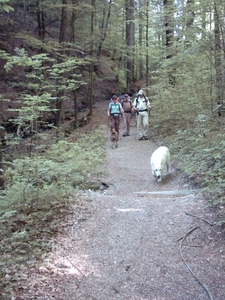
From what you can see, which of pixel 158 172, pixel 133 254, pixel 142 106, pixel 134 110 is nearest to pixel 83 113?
pixel 134 110

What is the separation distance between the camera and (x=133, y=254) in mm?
4430

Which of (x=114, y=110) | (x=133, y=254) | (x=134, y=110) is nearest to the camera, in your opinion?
(x=133, y=254)

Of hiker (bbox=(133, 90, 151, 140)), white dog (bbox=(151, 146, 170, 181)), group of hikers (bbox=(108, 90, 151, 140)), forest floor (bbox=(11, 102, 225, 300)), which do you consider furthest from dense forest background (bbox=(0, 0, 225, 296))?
hiker (bbox=(133, 90, 151, 140))

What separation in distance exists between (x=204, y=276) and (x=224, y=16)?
25.3 feet

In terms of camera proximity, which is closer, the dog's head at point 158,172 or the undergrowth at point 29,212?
the undergrowth at point 29,212

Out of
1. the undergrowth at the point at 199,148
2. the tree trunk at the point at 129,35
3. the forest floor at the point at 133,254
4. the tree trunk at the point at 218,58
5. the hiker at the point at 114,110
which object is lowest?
the forest floor at the point at 133,254

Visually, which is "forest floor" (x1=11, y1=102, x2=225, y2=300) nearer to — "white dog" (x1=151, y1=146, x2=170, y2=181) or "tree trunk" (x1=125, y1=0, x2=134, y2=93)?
"white dog" (x1=151, y1=146, x2=170, y2=181)

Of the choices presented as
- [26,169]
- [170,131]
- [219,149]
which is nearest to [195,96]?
[170,131]

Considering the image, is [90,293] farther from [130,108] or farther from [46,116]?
[46,116]

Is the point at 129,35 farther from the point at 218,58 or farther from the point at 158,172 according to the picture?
the point at 158,172

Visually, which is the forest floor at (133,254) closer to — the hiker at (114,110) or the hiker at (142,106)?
the hiker at (114,110)

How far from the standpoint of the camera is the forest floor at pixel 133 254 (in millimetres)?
3570

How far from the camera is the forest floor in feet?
11.7

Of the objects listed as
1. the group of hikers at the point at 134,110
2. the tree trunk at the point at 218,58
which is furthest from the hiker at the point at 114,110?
the tree trunk at the point at 218,58
